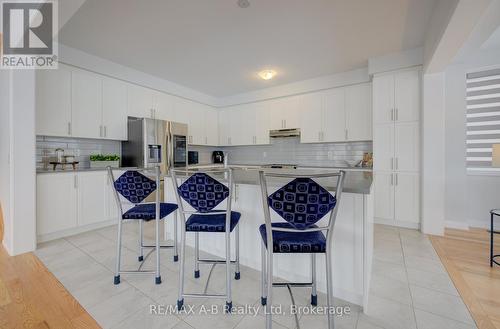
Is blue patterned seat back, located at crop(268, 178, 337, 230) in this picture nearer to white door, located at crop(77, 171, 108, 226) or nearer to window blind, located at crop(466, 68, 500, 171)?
white door, located at crop(77, 171, 108, 226)

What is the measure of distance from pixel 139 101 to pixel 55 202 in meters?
2.05

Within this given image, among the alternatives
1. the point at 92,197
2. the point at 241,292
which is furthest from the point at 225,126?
the point at 241,292

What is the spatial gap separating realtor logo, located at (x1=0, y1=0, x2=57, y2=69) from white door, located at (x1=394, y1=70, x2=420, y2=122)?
4290 mm

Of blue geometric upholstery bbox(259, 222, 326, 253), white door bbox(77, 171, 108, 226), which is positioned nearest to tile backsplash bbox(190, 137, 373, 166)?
white door bbox(77, 171, 108, 226)

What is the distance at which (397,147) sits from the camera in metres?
3.28

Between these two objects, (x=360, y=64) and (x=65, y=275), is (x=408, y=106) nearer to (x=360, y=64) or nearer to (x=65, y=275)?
(x=360, y=64)

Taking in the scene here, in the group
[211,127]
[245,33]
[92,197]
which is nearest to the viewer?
[245,33]

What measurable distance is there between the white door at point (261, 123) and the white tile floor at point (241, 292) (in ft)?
10.2

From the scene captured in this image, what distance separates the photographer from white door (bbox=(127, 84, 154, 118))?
3.75m

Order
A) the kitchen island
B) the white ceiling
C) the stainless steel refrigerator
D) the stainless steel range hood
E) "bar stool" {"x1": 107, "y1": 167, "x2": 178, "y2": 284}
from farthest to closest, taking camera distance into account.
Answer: the stainless steel range hood, the stainless steel refrigerator, the white ceiling, "bar stool" {"x1": 107, "y1": 167, "x2": 178, "y2": 284}, the kitchen island

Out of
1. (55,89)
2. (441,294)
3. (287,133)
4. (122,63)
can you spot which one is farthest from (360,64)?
(55,89)

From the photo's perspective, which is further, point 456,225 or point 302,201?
point 456,225

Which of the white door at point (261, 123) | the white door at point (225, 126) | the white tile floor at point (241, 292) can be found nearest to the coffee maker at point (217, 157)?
the white door at point (225, 126)

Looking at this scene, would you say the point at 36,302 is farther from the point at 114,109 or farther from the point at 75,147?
the point at 114,109
